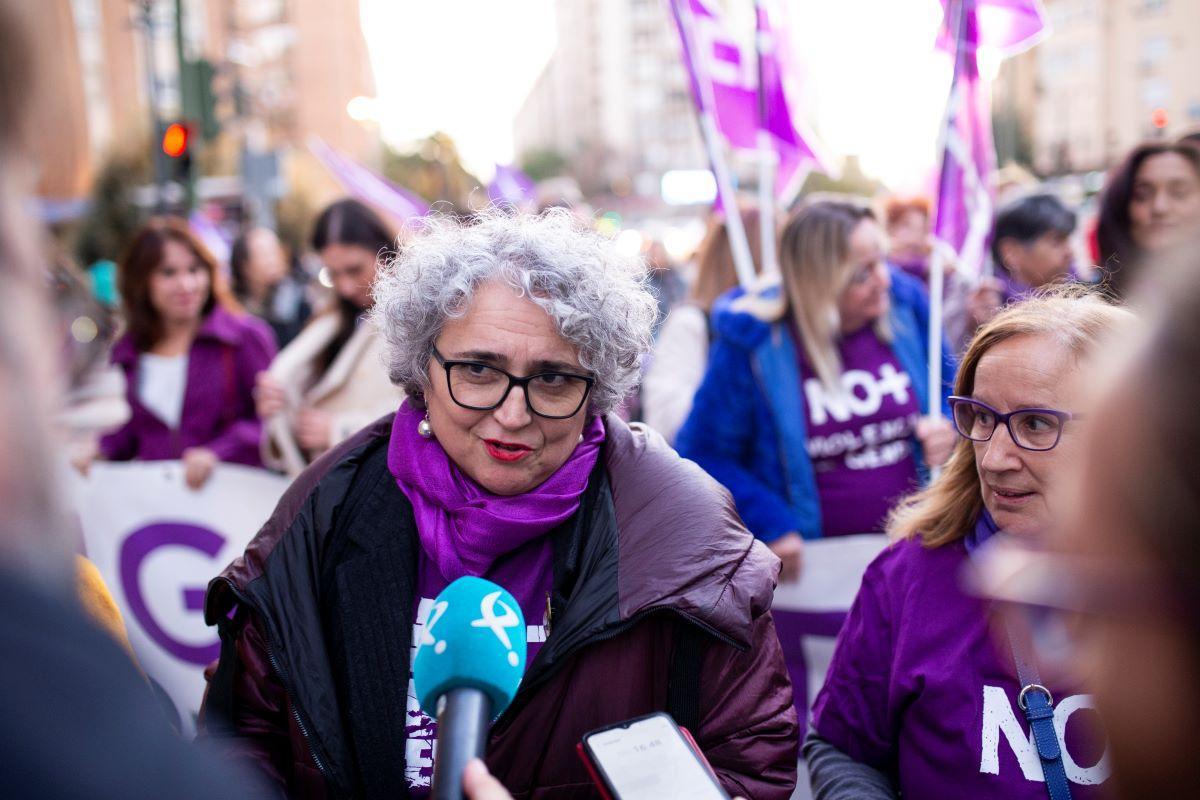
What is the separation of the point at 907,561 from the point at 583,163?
343 ft

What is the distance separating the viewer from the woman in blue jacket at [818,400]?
3.65 meters

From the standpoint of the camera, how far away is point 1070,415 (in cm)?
217

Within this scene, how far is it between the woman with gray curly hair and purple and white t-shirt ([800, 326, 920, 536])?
4.18 feet

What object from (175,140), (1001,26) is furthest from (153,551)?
(175,140)

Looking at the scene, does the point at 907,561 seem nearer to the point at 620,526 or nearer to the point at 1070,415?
the point at 1070,415

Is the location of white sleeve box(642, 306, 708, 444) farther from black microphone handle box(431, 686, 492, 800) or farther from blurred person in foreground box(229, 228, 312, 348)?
→ blurred person in foreground box(229, 228, 312, 348)

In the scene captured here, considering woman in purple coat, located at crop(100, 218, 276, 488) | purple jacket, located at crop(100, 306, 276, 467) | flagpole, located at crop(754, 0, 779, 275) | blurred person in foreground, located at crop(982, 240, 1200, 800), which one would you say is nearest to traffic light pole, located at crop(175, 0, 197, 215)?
woman in purple coat, located at crop(100, 218, 276, 488)

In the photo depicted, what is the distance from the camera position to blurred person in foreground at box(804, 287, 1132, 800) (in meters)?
2.04

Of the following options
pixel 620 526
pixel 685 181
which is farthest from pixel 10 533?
pixel 685 181

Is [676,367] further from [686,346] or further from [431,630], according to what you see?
[431,630]

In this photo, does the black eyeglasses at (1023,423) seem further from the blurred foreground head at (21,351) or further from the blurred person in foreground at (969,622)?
the blurred foreground head at (21,351)

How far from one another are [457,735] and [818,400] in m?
2.60

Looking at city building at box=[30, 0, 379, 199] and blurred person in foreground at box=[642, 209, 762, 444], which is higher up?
city building at box=[30, 0, 379, 199]

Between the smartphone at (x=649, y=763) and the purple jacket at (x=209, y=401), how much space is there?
3365mm
